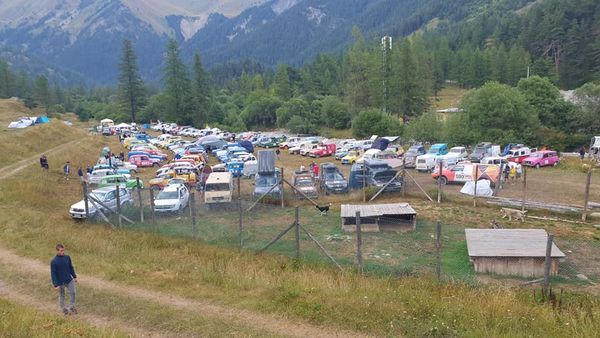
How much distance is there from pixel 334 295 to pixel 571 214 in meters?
15.8

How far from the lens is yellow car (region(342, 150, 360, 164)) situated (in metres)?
43.6

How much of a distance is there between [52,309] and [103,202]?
11.2 m

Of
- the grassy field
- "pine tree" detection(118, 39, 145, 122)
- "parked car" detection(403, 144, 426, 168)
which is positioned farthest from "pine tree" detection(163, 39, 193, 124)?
the grassy field

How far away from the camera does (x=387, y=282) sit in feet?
37.6

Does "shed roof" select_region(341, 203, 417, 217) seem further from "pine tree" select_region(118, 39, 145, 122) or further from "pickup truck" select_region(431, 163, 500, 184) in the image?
"pine tree" select_region(118, 39, 145, 122)

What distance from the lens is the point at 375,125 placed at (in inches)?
2457

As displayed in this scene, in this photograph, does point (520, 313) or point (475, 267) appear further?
point (475, 267)

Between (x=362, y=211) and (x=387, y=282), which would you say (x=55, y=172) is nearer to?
(x=362, y=211)

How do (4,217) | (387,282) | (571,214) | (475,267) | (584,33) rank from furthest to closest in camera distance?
(584,33) → (571,214) → (4,217) → (475,267) → (387,282)

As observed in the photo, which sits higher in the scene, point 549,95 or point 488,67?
point 488,67

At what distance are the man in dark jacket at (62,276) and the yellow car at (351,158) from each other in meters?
34.7

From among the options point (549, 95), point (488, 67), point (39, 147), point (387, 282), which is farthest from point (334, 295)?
point (488, 67)

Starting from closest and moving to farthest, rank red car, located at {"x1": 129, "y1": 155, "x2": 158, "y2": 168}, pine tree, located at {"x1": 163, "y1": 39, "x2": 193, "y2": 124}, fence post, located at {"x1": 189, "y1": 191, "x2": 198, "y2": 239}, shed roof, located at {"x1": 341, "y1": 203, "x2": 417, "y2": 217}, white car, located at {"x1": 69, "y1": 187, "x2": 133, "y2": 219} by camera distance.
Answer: fence post, located at {"x1": 189, "y1": 191, "x2": 198, "y2": 239}
shed roof, located at {"x1": 341, "y1": 203, "x2": 417, "y2": 217}
white car, located at {"x1": 69, "y1": 187, "x2": 133, "y2": 219}
red car, located at {"x1": 129, "y1": 155, "x2": 158, "y2": 168}
pine tree, located at {"x1": 163, "y1": 39, "x2": 193, "y2": 124}

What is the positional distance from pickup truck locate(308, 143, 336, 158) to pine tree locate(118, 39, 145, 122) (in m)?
66.5
